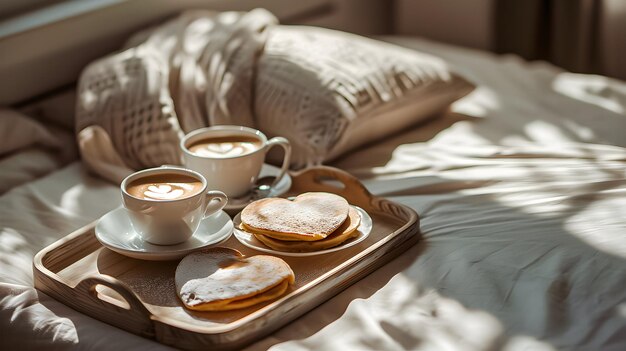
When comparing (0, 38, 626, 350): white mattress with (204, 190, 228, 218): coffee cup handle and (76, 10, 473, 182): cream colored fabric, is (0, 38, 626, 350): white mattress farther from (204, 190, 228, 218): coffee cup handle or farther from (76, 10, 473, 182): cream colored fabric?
(204, 190, 228, 218): coffee cup handle

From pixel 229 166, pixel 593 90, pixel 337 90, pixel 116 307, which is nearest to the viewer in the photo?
pixel 116 307

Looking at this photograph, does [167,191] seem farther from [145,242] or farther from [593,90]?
[593,90]

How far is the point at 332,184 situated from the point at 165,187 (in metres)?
0.33

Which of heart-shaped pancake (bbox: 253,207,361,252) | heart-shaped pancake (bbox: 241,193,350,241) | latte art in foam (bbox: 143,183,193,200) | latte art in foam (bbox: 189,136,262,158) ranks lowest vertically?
heart-shaped pancake (bbox: 253,207,361,252)

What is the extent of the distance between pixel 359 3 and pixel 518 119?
0.85 metres

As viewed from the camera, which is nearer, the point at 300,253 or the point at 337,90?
the point at 300,253

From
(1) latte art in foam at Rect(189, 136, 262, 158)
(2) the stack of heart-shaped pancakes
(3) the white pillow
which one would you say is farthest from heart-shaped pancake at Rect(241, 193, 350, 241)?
(3) the white pillow

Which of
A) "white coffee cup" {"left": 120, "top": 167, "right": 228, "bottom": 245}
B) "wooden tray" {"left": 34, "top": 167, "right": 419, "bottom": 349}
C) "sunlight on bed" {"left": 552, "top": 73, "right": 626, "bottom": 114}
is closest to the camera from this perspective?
"wooden tray" {"left": 34, "top": 167, "right": 419, "bottom": 349}

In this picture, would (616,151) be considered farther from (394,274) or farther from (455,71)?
(394,274)

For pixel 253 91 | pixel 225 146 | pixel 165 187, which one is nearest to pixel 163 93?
pixel 253 91

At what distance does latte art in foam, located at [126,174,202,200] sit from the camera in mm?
1061

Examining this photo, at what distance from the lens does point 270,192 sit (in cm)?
126

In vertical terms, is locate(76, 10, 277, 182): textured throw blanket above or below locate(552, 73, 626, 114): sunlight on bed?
above

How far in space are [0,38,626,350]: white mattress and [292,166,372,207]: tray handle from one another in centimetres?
8
